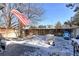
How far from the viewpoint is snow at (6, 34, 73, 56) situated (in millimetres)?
1213

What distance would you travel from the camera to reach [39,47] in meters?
1.22

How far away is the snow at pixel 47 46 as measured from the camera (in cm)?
121

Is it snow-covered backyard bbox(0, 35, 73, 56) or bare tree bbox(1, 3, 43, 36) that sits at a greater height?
bare tree bbox(1, 3, 43, 36)

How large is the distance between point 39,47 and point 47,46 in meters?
0.06

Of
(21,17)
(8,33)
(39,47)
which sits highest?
(21,17)

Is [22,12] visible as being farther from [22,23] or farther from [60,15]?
[60,15]

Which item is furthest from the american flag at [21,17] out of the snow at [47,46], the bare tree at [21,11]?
the snow at [47,46]

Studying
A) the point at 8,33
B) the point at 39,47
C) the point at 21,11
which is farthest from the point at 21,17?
the point at 39,47

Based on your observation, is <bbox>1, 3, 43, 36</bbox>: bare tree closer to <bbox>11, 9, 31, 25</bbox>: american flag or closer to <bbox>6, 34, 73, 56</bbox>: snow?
<bbox>11, 9, 31, 25</bbox>: american flag

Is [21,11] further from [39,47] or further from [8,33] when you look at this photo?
[39,47]

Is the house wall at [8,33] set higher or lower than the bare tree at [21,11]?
lower

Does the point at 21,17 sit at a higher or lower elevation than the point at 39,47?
higher

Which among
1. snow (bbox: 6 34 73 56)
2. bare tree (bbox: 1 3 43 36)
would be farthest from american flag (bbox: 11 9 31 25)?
snow (bbox: 6 34 73 56)

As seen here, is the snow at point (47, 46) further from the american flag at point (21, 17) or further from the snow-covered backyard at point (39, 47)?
the american flag at point (21, 17)
